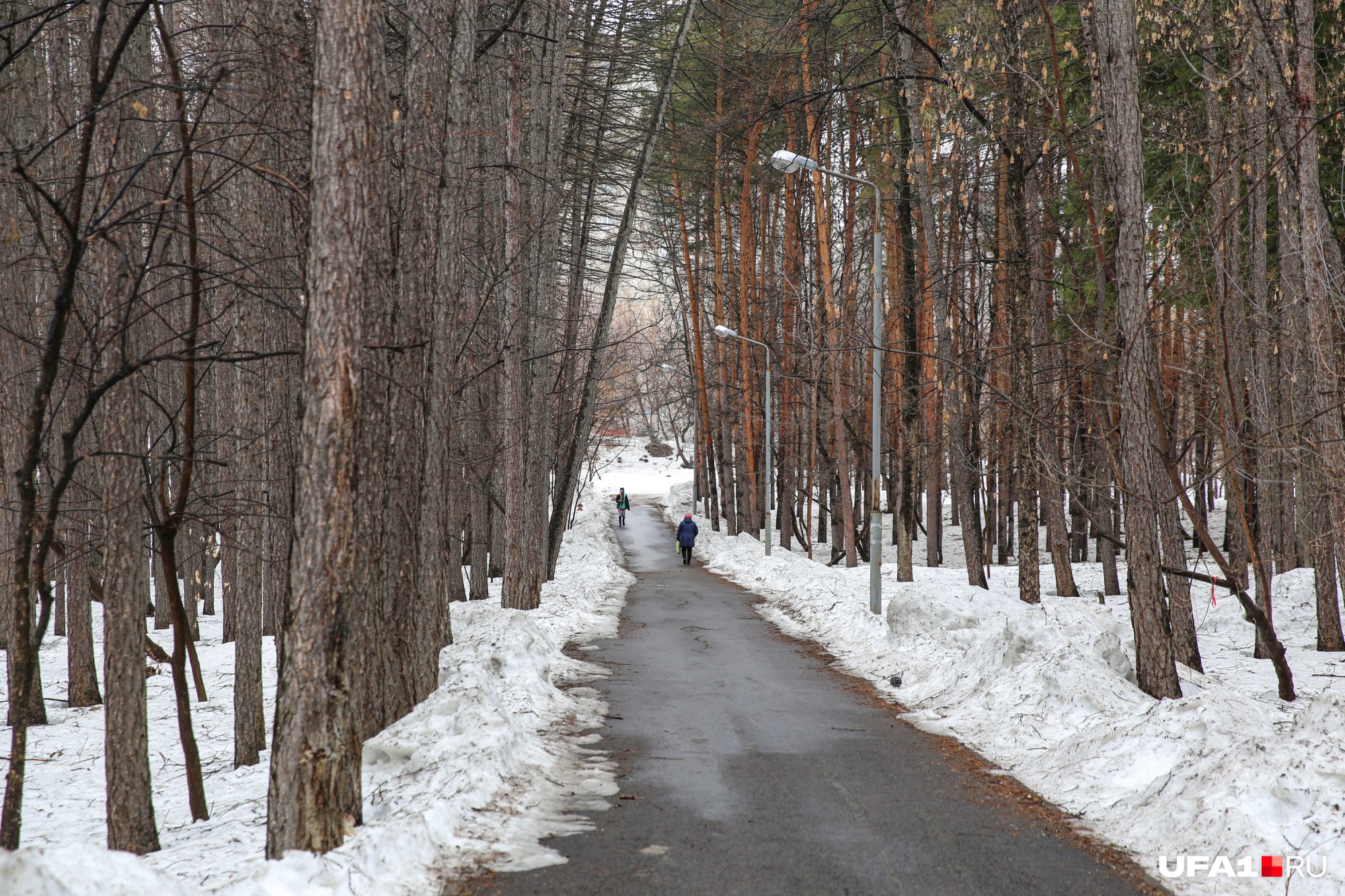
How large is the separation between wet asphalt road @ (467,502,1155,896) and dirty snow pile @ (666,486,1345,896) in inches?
18.3

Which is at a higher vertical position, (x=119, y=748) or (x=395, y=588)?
(x=395, y=588)

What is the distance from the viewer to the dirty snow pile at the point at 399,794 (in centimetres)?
468

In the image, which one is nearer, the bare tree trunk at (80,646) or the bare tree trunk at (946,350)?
the bare tree trunk at (80,646)

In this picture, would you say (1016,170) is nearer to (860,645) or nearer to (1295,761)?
(860,645)

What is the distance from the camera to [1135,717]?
24.4 feet

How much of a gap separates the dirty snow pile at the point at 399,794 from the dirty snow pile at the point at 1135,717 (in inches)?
142

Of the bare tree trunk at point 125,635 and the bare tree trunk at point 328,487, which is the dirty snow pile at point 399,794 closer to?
the bare tree trunk at point 328,487

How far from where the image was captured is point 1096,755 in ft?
23.8

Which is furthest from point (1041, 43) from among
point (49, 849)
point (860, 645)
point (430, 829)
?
point (49, 849)

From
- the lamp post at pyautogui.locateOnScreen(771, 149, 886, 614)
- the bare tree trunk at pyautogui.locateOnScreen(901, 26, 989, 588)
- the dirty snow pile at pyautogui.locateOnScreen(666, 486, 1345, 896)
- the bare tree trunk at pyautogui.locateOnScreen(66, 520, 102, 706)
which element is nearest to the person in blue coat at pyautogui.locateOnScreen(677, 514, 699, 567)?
the bare tree trunk at pyautogui.locateOnScreen(901, 26, 989, 588)

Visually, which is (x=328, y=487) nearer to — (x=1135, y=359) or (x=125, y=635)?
(x=125, y=635)

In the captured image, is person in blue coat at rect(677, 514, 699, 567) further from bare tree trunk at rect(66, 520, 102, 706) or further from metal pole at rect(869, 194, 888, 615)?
bare tree trunk at rect(66, 520, 102, 706)

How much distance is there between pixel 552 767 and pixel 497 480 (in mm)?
21003

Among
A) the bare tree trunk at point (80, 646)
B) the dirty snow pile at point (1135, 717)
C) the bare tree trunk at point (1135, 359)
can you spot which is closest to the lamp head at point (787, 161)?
the bare tree trunk at point (1135, 359)
